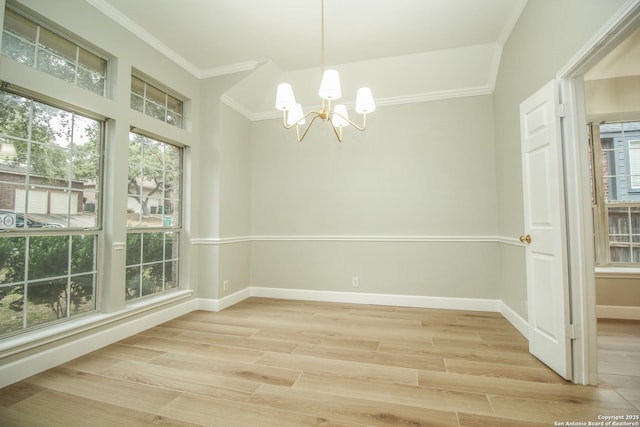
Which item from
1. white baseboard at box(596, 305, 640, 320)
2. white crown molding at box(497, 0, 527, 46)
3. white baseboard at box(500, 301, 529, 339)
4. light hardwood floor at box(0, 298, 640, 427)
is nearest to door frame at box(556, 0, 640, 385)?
light hardwood floor at box(0, 298, 640, 427)

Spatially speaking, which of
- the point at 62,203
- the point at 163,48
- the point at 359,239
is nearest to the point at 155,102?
the point at 163,48

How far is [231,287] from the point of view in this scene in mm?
3830

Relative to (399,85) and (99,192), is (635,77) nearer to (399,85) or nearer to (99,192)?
(399,85)

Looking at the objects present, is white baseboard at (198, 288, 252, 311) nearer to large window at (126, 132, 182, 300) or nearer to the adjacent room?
the adjacent room

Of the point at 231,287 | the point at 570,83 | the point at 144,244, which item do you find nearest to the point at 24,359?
the point at 144,244

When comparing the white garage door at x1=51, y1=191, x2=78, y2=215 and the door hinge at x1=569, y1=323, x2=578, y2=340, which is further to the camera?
the white garage door at x1=51, y1=191, x2=78, y2=215

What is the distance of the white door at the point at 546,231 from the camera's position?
6.30 feet

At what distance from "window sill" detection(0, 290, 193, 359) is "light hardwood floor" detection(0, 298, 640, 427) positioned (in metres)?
0.23

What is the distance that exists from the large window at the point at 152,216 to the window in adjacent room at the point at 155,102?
31cm

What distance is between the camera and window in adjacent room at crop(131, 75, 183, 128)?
296 cm

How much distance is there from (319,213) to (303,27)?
7.47ft

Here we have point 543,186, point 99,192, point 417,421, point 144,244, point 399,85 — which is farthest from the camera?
point 399,85

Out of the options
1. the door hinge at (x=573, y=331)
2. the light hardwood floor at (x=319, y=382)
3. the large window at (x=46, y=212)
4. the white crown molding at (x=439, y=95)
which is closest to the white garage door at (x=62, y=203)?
the large window at (x=46, y=212)

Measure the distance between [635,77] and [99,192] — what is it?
6.04 m
